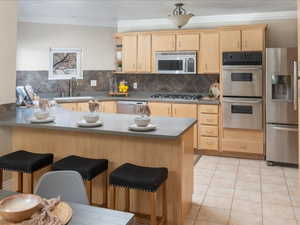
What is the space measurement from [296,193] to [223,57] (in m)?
2.43

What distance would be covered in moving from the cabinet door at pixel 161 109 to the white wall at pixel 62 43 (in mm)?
1446

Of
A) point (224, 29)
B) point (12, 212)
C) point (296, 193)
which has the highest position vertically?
point (224, 29)

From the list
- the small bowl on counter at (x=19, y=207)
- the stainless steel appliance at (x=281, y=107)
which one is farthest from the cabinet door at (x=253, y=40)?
the small bowl on counter at (x=19, y=207)

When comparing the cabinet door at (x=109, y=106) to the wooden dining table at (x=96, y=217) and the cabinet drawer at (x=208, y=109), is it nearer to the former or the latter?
the cabinet drawer at (x=208, y=109)

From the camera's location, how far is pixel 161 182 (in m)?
2.41

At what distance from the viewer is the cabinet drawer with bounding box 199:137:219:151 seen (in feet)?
17.1

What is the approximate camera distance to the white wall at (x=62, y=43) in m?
5.70

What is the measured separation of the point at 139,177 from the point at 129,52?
12.8 feet

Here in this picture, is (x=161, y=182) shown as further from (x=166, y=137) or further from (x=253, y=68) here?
(x=253, y=68)

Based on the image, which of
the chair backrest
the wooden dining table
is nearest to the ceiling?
the chair backrest

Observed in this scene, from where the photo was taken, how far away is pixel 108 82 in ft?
20.8

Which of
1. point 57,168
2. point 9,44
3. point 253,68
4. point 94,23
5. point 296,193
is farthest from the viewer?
point 94,23

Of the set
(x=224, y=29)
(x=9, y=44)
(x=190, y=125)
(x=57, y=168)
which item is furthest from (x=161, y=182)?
(x=224, y=29)

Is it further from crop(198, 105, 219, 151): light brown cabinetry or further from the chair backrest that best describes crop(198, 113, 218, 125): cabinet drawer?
the chair backrest
